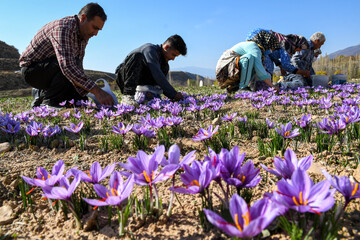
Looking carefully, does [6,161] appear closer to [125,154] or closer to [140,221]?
[125,154]

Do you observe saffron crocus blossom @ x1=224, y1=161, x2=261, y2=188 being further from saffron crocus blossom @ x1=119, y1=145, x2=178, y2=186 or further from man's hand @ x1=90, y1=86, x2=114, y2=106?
man's hand @ x1=90, y1=86, x2=114, y2=106

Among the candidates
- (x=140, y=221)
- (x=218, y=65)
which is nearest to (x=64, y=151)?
(x=140, y=221)

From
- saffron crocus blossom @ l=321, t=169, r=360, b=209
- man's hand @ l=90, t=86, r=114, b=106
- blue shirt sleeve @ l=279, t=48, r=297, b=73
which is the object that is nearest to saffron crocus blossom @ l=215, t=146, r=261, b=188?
saffron crocus blossom @ l=321, t=169, r=360, b=209

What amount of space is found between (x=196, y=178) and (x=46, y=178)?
0.65 metres

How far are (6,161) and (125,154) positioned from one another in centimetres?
87

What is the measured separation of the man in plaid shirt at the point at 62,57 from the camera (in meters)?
3.22

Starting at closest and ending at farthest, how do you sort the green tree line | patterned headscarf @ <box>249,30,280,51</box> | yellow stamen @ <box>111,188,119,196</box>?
Result: yellow stamen @ <box>111,188,119,196</box> < patterned headscarf @ <box>249,30,280,51</box> < the green tree line

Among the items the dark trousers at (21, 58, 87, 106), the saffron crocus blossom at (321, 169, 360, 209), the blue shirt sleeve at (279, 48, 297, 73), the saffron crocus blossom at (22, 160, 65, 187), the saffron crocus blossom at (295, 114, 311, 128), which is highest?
the blue shirt sleeve at (279, 48, 297, 73)

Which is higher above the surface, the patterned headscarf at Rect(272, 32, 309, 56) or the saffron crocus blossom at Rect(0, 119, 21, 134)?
the patterned headscarf at Rect(272, 32, 309, 56)

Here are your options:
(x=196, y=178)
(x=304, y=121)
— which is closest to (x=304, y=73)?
(x=304, y=121)

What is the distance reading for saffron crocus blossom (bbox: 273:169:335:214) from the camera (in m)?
0.69

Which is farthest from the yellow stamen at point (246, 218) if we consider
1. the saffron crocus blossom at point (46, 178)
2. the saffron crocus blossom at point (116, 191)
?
the saffron crocus blossom at point (46, 178)

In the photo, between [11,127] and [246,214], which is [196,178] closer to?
[246,214]

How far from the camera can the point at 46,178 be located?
39.4 inches
